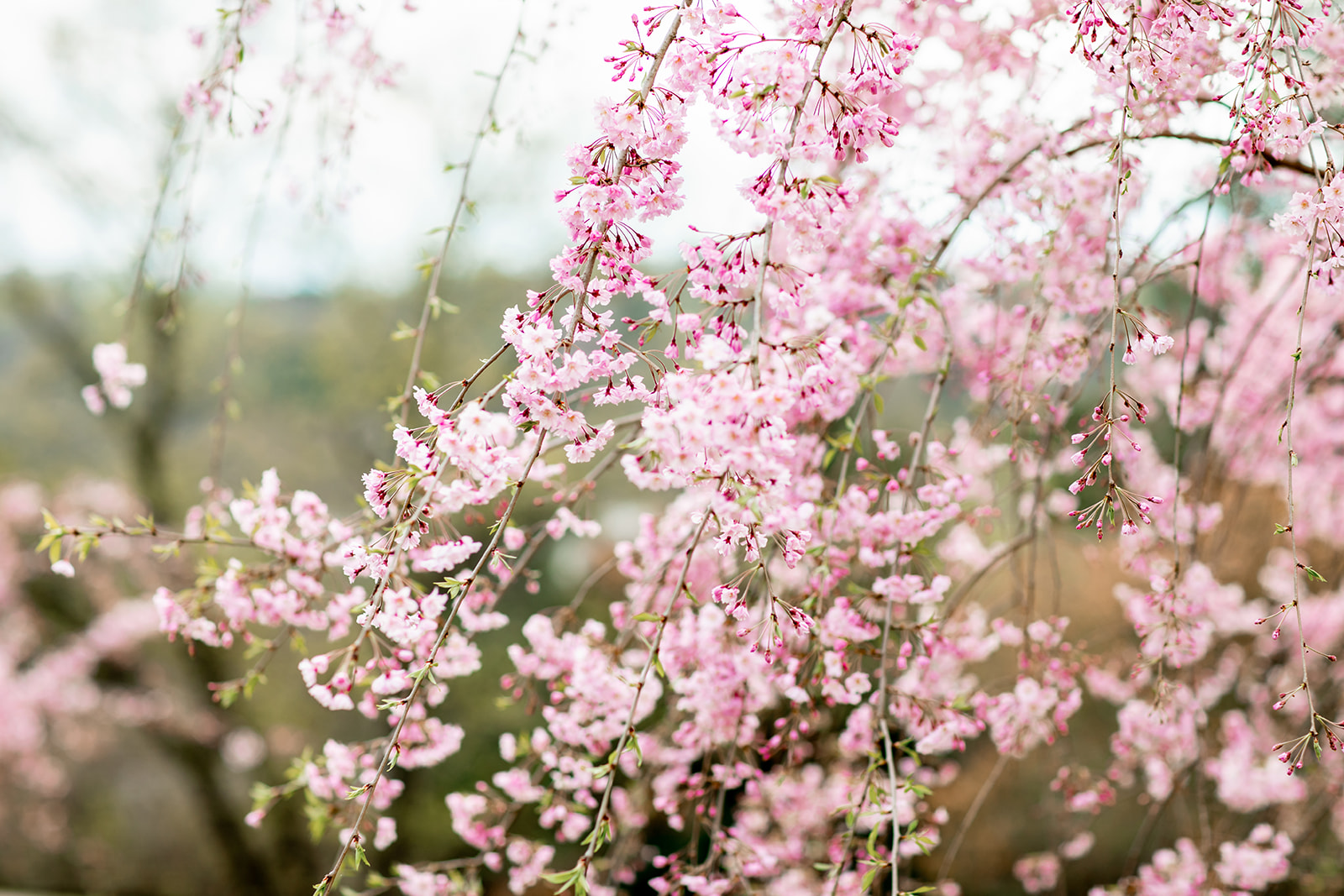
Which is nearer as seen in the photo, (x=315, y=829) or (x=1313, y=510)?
(x=315, y=829)

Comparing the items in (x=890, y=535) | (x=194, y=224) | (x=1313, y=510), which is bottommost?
(x=890, y=535)

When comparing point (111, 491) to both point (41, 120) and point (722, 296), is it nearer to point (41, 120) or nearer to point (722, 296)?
point (41, 120)

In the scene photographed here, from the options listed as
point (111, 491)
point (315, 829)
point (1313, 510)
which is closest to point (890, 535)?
point (315, 829)

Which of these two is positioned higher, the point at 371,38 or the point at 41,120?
the point at 41,120

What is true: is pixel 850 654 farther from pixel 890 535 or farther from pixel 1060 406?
pixel 1060 406

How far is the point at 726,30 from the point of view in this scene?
0.95m

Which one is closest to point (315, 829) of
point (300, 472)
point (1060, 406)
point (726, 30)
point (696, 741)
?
point (696, 741)

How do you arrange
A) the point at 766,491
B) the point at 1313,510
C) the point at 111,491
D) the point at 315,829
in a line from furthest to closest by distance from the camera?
1. the point at 111,491
2. the point at 1313,510
3. the point at 315,829
4. the point at 766,491

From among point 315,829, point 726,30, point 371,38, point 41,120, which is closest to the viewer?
point 726,30

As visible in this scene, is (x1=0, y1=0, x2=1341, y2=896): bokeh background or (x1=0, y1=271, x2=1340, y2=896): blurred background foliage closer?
(x1=0, y1=0, x2=1341, y2=896): bokeh background

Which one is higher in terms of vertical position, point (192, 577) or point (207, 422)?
point (207, 422)

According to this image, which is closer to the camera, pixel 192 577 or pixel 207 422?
pixel 192 577

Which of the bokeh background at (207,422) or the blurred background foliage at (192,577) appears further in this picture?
the blurred background foliage at (192,577)

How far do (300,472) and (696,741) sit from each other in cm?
507
